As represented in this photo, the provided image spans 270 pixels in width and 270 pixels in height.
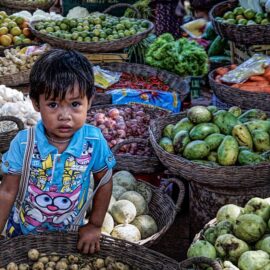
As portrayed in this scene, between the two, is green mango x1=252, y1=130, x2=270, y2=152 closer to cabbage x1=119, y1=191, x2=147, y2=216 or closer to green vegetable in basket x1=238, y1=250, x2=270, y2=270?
cabbage x1=119, y1=191, x2=147, y2=216

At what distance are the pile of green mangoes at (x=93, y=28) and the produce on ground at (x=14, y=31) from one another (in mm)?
188

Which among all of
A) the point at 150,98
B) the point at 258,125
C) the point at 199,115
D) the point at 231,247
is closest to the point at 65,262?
the point at 231,247

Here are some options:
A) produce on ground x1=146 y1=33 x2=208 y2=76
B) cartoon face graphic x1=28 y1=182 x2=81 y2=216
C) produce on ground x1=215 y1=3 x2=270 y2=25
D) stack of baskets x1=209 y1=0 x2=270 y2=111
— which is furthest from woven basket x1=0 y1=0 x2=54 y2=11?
cartoon face graphic x1=28 y1=182 x2=81 y2=216

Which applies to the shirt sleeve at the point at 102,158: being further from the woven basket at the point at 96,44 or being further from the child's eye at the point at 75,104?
the woven basket at the point at 96,44

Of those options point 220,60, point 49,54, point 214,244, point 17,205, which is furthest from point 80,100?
point 220,60

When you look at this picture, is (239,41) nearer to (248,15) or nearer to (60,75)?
(248,15)

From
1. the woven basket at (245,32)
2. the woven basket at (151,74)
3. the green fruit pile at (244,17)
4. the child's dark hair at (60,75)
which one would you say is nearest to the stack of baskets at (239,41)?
the woven basket at (245,32)

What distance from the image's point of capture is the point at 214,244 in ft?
8.61

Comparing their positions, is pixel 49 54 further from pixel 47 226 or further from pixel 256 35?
pixel 256 35

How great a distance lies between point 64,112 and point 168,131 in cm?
149

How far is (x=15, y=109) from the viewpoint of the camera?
4.07 m

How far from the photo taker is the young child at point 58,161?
2338 millimetres

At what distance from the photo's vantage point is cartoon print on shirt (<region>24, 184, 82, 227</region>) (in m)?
2.60

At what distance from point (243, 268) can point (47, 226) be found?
94 cm
